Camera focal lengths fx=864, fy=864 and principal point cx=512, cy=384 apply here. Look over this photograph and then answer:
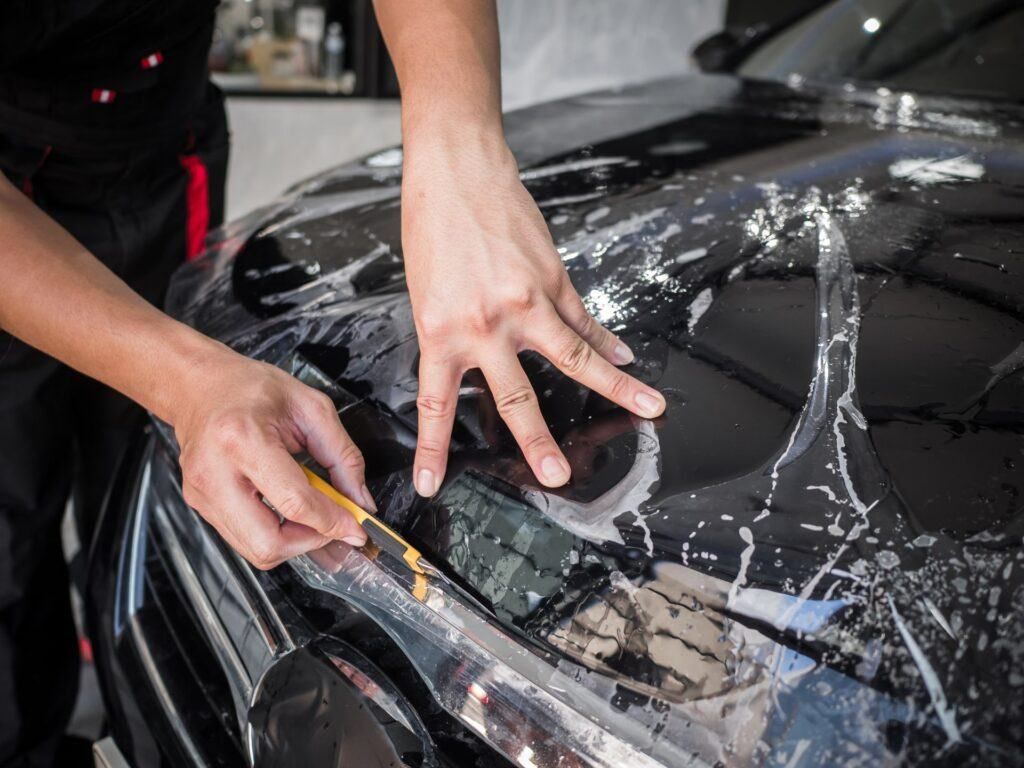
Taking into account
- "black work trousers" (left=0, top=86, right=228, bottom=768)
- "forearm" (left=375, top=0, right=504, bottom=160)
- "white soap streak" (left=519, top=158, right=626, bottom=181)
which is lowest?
"black work trousers" (left=0, top=86, right=228, bottom=768)

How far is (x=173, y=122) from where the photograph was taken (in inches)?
49.3

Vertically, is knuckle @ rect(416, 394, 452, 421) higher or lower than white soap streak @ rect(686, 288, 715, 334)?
lower

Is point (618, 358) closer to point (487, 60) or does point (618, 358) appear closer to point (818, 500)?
point (818, 500)

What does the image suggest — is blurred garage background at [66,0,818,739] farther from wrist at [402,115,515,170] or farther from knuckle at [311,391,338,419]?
knuckle at [311,391,338,419]

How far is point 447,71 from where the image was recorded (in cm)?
91

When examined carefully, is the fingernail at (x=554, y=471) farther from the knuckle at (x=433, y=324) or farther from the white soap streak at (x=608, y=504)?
the knuckle at (x=433, y=324)

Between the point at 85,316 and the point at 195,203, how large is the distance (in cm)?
56

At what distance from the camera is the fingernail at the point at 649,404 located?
688mm

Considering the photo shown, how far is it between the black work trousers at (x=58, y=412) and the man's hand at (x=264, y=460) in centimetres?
49

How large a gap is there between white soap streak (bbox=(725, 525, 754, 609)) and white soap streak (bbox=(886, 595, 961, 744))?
0.09m

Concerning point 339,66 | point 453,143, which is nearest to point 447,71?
point 453,143

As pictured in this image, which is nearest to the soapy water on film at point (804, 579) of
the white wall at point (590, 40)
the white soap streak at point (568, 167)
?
the white soap streak at point (568, 167)

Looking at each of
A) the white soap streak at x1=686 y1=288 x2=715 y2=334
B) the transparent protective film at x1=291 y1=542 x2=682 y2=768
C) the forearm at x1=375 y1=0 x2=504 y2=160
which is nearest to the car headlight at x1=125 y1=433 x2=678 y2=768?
the transparent protective film at x1=291 y1=542 x2=682 y2=768

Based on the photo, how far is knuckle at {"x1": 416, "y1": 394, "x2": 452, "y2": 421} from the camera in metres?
0.71
